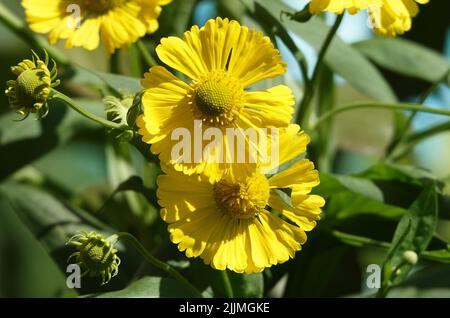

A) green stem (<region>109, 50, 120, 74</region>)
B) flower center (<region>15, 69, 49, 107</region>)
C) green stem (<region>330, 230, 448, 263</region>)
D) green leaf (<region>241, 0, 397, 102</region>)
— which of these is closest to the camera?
flower center (<region>15, 69, 49, 107</region>)

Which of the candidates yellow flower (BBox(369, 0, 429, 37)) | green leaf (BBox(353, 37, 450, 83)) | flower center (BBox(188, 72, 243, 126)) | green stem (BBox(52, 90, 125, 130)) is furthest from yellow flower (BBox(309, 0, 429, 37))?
green leaf (BBox(353, 37, 450, 83))

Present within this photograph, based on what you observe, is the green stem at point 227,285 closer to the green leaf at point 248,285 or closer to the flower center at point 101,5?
the green leaf at point 248,285

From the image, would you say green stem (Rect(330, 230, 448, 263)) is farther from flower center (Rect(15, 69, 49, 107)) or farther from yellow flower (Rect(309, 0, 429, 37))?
flower center (Rect(15, 69, 49, 107))

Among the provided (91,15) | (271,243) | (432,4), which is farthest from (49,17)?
(432,4)

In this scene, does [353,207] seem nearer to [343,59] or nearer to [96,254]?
[343,59]

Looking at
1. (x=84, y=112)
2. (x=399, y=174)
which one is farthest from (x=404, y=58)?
(x=84, y=112)
